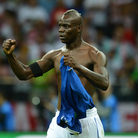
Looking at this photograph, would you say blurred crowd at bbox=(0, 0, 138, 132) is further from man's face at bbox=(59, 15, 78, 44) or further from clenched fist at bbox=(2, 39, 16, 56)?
clenched fist at bbox=(2, 39, 16, 56)

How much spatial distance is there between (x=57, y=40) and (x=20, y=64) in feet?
19.6

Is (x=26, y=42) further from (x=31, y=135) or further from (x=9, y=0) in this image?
(x=31, y=135)

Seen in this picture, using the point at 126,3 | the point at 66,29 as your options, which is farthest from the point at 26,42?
the point at 66,29

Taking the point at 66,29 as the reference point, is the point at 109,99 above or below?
below

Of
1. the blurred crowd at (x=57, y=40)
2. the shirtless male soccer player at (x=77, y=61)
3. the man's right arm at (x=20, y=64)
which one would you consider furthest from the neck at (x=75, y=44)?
the blurred crowd at (x=57, y=40)

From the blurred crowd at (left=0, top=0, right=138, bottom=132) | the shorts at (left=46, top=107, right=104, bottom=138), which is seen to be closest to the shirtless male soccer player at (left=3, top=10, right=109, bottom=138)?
the shorts at (left=46, top=107, right=104, bottom=138)

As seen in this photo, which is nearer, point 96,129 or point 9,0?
point 96,129

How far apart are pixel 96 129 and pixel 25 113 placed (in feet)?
13.7

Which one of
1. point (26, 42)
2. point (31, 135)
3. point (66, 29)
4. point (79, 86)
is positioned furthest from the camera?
point (26, 42)

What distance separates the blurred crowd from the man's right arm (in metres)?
3.67

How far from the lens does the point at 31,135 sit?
8008 millimetres

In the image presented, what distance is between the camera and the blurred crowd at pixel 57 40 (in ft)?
27.2

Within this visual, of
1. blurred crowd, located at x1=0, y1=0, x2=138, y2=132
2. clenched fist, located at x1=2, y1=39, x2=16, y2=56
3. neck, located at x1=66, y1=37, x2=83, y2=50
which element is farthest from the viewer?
blurred crowd, located at x1=0, y1=0, x2=138, y2=132

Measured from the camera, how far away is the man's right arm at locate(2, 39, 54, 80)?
411cm
